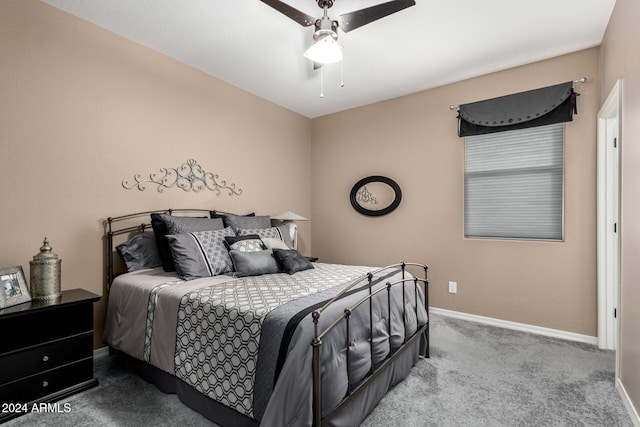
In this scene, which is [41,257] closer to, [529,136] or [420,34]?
[420,34]

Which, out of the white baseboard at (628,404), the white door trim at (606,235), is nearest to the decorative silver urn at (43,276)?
the white baseboard at (628,404)

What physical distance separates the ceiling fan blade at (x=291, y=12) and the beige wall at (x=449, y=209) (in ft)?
6.99

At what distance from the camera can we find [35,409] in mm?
1927

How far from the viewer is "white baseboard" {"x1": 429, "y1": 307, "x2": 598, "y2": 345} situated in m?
2.97

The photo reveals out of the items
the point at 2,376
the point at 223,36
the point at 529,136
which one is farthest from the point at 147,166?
the point at 529,136

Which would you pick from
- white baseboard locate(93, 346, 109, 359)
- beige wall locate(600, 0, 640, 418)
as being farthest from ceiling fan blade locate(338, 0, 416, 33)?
white baseboard locate(93, 346, 109, 359)

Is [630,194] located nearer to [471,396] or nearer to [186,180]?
[471,396]

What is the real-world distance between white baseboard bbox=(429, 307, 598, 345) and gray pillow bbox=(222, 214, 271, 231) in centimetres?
219

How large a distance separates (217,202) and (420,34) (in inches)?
99.3

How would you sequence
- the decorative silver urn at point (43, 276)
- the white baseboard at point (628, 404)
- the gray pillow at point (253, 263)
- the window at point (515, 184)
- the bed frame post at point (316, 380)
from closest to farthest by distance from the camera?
the bed frame post at point (316, 380), the white baseboard at point (628, 404), the decorative silver urn at point (43, 276), the gray pillow at point (253, 263), the window at point (515, 184)

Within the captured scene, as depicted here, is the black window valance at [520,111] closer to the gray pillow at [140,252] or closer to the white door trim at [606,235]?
the white door trim at [606,235]

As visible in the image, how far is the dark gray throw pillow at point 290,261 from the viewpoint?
8.82 ft

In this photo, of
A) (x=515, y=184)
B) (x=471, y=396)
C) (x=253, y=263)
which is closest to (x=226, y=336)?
(x=253, y=263)

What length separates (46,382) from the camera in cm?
199
